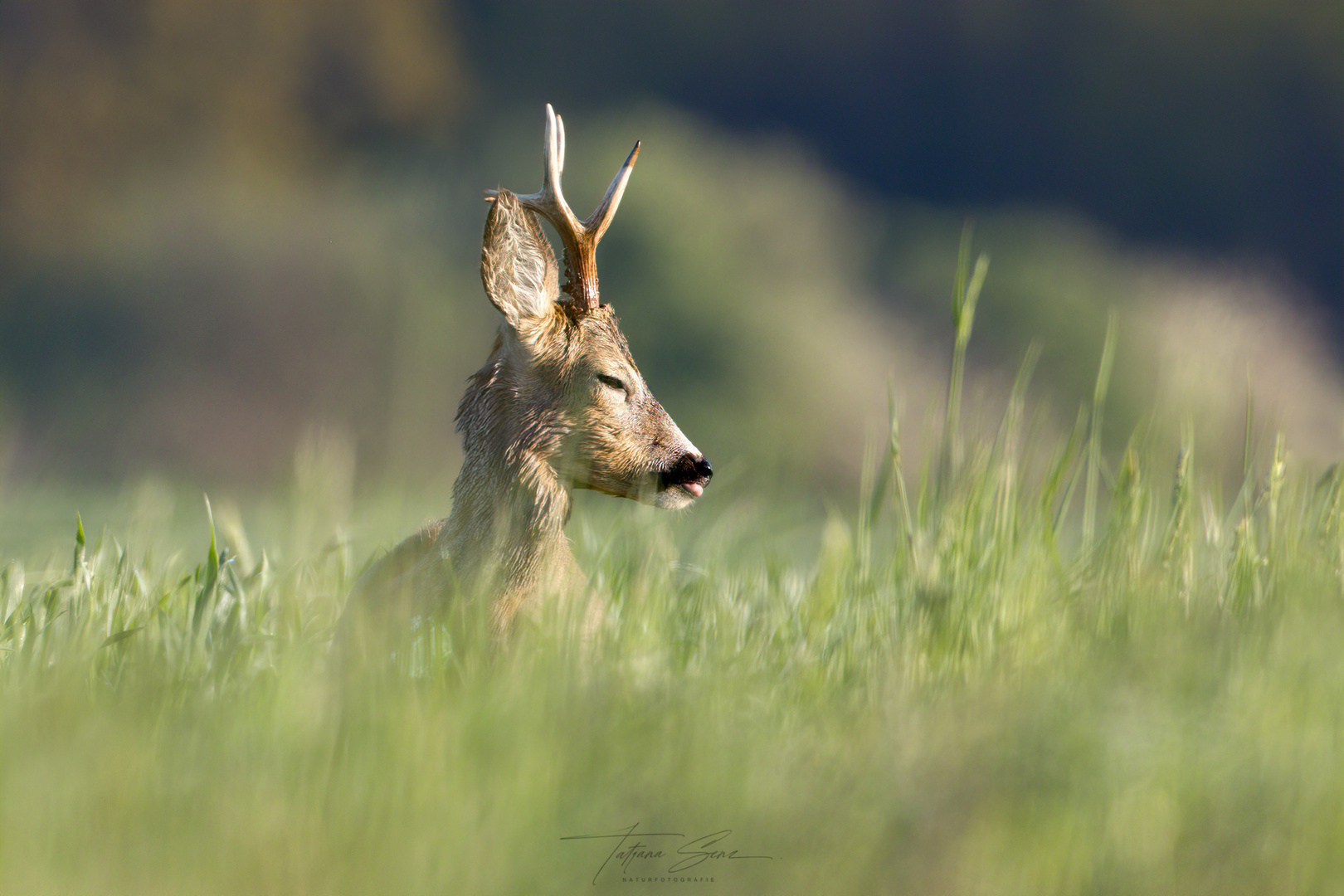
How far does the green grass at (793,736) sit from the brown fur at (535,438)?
66 cm

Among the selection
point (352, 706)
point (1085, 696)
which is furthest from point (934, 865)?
point (352, 706)

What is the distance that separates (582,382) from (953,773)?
1.90 meters

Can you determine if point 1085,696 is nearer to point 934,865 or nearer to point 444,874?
point 934,865

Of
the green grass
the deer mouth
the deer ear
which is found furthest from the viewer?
the deer mouth

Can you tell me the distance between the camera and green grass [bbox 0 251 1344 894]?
129 cm

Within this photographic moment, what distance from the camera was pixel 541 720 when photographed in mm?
1521

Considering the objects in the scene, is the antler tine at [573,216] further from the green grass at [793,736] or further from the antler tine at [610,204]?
the green grass at [793,736]

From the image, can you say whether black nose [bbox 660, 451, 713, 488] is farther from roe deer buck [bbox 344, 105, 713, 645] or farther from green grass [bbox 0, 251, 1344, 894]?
green grass [bbox 0, 251, 1344, 894]
